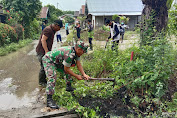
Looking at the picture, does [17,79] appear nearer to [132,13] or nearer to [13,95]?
[13,95]

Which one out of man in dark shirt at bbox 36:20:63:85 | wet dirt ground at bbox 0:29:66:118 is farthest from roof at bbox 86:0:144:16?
man in dark shirt at bbox 36:20:63:85

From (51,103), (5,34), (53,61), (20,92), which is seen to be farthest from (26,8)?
(51,103)

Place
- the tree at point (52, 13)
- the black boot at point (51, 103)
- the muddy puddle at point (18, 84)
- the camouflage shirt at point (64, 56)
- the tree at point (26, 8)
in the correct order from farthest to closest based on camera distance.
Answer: the tree at point (52, 13) < the tree at point (26, 8) < the muddy puddle at point (18, 84) < the black boot at point (51, 103) < the camouflage shirt at point (64, 56)

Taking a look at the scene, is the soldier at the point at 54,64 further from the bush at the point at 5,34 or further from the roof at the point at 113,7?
the roof at the point at 113,7

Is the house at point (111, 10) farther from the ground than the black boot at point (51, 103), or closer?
farther from the ground

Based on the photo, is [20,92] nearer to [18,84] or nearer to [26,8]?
[18,84]

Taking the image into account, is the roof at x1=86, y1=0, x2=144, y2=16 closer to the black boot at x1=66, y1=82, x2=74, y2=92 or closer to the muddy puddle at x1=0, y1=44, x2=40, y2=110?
the muddy puddle at x1=0, y1=44, x2=40, y2=110

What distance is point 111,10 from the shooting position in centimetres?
2412

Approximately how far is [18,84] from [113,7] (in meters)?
23.2

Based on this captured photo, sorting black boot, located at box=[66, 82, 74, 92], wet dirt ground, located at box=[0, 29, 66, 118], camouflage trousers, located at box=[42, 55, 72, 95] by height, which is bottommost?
wet dirt ground, located at box=[0, 29, 66, 118]

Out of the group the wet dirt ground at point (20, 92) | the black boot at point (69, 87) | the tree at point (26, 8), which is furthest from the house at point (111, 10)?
the black boot at point (69, 87)

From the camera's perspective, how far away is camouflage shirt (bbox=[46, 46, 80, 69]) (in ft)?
9.38

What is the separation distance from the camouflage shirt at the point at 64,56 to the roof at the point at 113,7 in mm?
20394

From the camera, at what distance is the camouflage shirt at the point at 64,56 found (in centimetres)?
286
